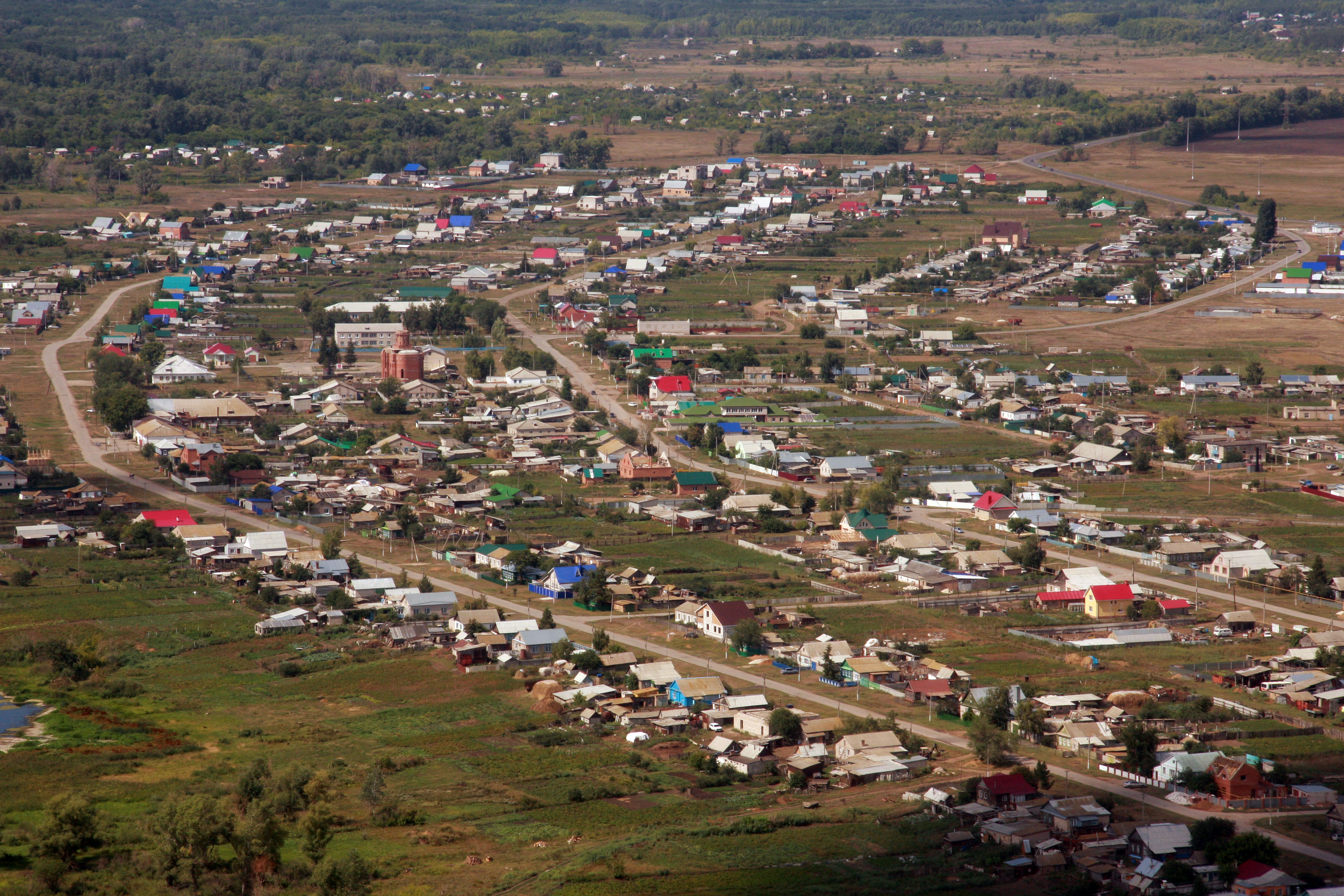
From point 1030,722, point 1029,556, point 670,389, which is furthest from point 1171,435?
point 1030,722

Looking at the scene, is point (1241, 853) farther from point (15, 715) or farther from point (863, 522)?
point (15, 715)

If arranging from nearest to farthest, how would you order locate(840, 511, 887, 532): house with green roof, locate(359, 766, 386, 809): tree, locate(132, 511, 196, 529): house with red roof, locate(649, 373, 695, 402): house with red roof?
locate(359, 766, 386, 809): tree → locate(132, 511, 196, 529): house with red roof → locate(840, 511, 887, 532): house with green roof → locate(649, 373, 695, 402): house with red roof

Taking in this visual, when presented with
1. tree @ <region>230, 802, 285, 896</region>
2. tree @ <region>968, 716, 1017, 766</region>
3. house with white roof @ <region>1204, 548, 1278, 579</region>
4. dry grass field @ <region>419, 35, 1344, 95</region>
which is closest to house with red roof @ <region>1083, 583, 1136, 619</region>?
house with white roof @ <region>1204, 548, 1278, 579</region>

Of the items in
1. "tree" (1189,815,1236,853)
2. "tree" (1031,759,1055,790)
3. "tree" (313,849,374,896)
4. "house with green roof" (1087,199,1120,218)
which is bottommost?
"tree" (1031,759,1055,790)

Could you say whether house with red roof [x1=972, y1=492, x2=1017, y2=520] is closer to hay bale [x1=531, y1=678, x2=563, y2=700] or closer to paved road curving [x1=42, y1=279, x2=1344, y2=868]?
paved road curving [x1=42, y1=279, x2=1344, y2=868]

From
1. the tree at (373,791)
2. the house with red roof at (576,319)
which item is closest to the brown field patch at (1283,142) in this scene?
the house with red roof at (576,319)

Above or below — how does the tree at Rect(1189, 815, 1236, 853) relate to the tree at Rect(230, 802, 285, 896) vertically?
below
